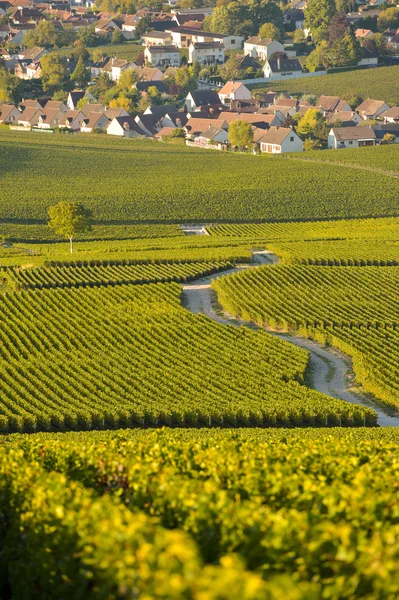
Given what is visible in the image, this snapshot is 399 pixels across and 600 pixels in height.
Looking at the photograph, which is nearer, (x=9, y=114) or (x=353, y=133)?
(x=353, y=133)

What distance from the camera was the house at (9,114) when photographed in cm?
17250

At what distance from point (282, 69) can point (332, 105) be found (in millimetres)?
26818

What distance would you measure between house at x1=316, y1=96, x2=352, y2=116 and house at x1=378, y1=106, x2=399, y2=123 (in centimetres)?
539

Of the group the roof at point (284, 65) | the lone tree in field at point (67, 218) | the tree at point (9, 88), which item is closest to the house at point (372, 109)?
the roof at point (284, 65)

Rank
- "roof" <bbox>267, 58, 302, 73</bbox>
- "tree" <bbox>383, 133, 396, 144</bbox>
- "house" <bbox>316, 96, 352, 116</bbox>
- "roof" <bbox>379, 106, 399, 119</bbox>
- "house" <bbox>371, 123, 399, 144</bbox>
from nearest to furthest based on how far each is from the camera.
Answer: "tree" <bbox>383, 133, 396, 144</bbox> → "house" <bbox>371, 123, 399, 144</bbox> → "roof" <bbox>379, 106, 399, 119</bbox> → "house" <bbox>316, 96, 352, 116</bbox> → "roof" <bbox>267, 58, 302, 73</bbox>

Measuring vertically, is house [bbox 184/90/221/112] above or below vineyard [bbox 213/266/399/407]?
above

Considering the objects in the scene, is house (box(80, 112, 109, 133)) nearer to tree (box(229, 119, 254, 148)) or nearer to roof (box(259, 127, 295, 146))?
tree (box(229, 119, 254, 148))

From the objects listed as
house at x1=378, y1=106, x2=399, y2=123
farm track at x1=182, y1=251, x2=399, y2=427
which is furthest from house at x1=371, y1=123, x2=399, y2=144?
farm track at x1=182, y1=251, x2=399, y2=427

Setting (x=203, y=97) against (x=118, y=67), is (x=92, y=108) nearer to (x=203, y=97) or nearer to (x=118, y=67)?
(x=203, y=97)

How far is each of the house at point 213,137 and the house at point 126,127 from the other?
10.7 metres

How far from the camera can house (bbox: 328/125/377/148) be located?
151125 mm

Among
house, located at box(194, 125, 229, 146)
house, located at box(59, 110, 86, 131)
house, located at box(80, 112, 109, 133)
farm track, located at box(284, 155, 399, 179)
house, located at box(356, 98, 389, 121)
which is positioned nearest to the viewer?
farm track, located at box(284, 155, 399, 179)

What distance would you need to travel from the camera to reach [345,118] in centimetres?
16225

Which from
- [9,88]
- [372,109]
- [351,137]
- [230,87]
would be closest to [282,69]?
[230,87]
